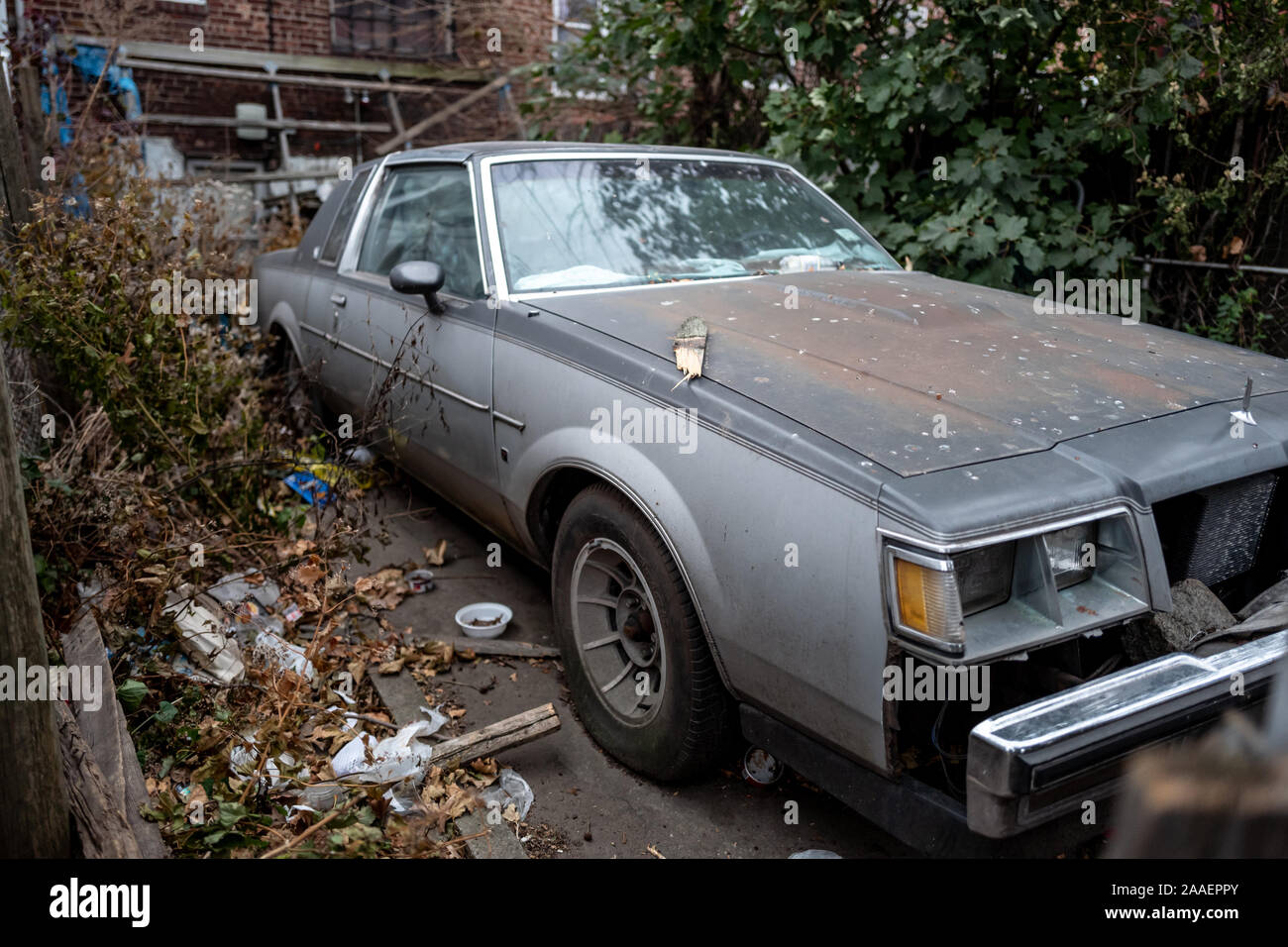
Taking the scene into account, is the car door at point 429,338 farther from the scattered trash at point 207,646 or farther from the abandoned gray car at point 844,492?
the scattered trash at point 207,646

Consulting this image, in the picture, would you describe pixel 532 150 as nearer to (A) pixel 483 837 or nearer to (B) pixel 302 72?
(A) pixel 483 837

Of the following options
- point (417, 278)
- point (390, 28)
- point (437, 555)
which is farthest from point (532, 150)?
point (390, 28)

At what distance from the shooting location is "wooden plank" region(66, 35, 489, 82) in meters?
9.57

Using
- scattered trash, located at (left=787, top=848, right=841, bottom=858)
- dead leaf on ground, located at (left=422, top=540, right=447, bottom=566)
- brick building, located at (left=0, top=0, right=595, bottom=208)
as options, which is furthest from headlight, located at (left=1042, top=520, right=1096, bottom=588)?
brick building, located at (left=0, top=0, right=595, bottom=208)

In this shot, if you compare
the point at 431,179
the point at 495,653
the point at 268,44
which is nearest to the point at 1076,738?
the point at 495,653

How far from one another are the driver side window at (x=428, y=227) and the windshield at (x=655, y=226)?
20 centimetres

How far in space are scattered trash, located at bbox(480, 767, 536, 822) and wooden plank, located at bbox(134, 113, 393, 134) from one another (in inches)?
349

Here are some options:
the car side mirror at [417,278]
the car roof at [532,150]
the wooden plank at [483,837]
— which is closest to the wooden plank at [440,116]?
the car roof at [532,150]

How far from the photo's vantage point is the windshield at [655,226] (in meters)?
3.47

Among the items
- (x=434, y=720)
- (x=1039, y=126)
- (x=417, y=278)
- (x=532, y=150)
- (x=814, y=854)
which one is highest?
(x=1039, y=126)

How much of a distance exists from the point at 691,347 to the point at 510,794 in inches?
55.8

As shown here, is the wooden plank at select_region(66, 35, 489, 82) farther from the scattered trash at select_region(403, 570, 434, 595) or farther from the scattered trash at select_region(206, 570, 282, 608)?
the scattered trash at select_region(206, 570, 282, 608)

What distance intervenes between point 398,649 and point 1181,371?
274 centimetres

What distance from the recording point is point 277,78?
1029 cm
